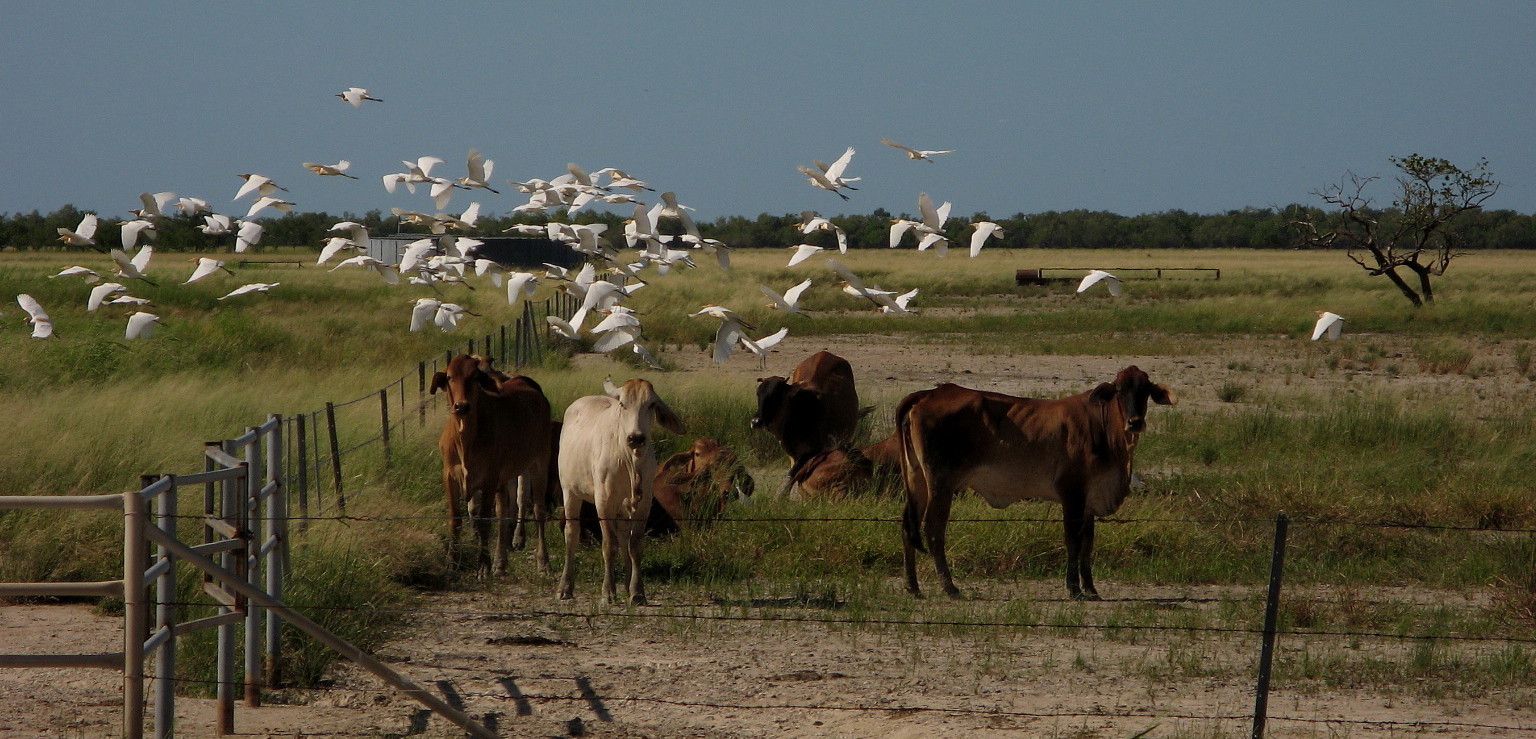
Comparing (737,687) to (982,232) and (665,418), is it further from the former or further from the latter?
(982,232)

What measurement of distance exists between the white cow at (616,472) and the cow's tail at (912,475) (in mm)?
1419

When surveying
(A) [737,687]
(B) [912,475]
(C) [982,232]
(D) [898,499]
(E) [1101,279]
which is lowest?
(A) [737,687]

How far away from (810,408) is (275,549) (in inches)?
296

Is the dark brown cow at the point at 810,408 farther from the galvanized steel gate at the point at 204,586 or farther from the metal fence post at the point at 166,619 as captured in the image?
the metal fence post at the point at 166,619

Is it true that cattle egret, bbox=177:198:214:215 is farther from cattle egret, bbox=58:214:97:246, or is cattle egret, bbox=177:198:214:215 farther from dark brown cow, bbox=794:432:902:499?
dark brown cow, bbox=794:432:902:499

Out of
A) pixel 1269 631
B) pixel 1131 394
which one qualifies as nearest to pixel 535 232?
pixel 1131 394

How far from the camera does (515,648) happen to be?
7.66 metres

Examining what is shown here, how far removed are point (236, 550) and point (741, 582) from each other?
4132mm

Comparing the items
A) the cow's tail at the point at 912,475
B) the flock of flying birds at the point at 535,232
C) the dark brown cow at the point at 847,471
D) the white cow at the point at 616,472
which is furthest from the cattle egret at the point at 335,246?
the cow's tail at the point at 912,475

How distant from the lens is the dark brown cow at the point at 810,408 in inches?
506

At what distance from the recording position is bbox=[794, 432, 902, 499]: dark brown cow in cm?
1142

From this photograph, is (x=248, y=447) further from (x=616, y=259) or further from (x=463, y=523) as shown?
(x=616, y=259)

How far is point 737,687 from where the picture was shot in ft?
22.6

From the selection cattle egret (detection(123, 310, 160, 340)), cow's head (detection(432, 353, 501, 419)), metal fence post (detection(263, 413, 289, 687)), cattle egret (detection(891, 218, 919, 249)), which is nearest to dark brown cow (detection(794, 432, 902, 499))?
cattle egret (detection(891, 218, 919, 249))
